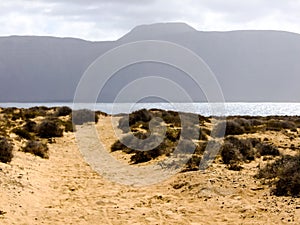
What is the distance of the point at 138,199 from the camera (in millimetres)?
12484

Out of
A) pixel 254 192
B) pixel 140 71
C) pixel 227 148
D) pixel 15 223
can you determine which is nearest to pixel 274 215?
pixel 254 192

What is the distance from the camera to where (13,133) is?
23.9m

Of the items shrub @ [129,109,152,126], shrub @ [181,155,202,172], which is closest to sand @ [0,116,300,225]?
shrub @ [181,155,202,172]

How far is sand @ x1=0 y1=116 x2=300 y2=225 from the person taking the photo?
10211 mm

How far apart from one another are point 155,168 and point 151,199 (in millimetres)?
4354

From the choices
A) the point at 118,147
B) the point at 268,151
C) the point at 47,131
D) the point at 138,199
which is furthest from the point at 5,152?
the point at 268,151

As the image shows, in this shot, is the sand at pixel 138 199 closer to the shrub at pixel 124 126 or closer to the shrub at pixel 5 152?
the shrub at pixel 5 152

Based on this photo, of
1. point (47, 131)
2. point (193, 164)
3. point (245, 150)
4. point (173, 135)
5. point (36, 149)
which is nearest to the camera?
point (193, 164)

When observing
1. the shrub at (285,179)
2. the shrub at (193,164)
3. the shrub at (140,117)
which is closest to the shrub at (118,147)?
the shrub at (193,164)

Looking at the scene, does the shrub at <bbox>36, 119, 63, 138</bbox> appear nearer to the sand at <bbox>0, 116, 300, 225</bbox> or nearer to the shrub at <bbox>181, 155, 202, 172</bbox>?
the sand at <bbox>0, 116, 300, 225</bbox>

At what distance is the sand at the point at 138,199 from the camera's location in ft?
33.5

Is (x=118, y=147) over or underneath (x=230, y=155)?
underneath

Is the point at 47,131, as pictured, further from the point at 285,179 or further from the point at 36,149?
the point at 285,179

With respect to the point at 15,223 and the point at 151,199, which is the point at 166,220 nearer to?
the point at 151,199
